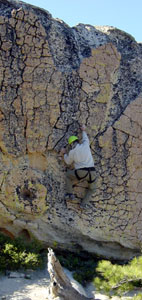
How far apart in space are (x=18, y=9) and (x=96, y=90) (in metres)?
1.37

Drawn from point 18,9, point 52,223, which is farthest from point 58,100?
point 52,223

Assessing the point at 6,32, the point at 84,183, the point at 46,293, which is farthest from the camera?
the point at 84,183

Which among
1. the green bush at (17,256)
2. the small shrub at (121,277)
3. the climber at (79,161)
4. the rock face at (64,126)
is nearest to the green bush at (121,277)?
the small shrub at (121,277)

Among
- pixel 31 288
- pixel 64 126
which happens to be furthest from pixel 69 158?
pixel 31 288

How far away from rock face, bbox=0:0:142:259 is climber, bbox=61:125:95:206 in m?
0.11

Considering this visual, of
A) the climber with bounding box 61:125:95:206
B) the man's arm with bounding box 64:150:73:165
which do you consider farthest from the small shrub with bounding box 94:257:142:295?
the man's arm with bounding box 64:150:73:165

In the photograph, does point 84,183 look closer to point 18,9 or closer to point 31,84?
point 31,84

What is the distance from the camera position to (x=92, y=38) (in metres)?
5.31

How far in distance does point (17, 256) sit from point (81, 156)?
4.51ft

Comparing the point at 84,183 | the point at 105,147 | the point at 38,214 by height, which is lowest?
the point at 38,214

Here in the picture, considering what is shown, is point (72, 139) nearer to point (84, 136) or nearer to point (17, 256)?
point (84, 136)

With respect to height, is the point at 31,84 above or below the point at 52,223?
above

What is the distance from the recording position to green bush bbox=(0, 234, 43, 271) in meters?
4.57

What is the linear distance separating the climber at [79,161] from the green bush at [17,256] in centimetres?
78
